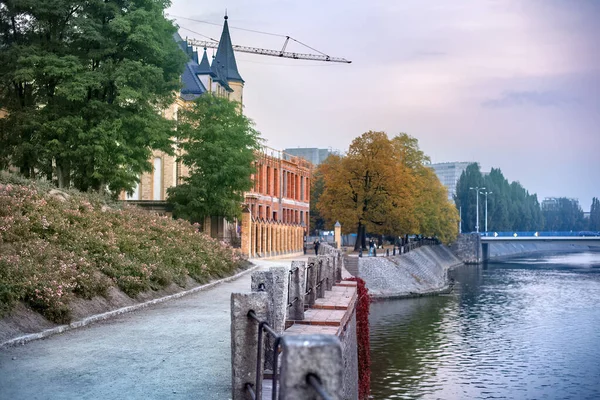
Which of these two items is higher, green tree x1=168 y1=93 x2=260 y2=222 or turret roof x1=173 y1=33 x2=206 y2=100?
turret roof x1=173 y1=33 x2=206 y2=100

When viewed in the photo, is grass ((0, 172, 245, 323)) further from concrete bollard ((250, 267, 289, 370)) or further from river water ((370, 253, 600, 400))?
river water ((370, 253, 600, 400))

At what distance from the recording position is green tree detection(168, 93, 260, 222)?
43.6 m

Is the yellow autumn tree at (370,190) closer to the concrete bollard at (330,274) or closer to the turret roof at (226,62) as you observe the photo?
the turret roof at (226,62)

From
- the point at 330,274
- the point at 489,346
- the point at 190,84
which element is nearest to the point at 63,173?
the point at 330,274

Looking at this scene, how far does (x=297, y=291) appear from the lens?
1512cm

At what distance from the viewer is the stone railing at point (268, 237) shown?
165 ft

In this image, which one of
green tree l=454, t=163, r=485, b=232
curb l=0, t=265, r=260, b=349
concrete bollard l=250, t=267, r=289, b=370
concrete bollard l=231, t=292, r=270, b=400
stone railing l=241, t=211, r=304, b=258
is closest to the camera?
concrete bollard l=231, t=292, r=270, b=400

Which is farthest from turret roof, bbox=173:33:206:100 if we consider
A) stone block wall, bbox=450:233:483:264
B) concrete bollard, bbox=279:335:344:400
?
concrete bollard, bbox=279:335:344:400

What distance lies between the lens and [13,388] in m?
9.91

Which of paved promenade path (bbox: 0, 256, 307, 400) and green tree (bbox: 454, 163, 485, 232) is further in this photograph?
green tree (bbox: 454, 163, 485, 232)

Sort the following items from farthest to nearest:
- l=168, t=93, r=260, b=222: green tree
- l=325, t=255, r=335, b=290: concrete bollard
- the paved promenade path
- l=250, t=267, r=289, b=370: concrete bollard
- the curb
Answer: l=168, t=93, r=260, b=222: green tree, l=325, t=255, r=335, b=290: concrete bollard, the curb, l=250, t=267, r=289, b=370: concrete bollard, the paved promenade path

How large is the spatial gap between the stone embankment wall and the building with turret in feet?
27.5

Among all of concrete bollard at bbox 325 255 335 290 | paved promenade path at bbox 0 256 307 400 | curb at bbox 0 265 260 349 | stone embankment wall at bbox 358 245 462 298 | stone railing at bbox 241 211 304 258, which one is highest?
stone railing at bbox 241 211 304 258

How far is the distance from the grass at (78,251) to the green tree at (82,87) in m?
3.97
